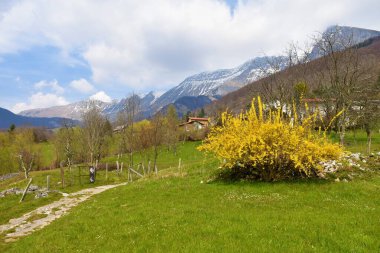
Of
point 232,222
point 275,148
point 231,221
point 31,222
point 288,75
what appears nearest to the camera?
point 232,222

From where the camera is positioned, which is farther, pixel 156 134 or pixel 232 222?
pixel 156 134

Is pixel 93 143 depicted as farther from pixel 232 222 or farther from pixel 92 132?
pixel 232 222

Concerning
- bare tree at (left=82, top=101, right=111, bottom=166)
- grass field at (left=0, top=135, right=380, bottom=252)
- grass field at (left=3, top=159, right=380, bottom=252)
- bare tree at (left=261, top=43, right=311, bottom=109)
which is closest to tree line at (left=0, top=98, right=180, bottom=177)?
bare tree at (left=82, top=101, right=111, bottom=166)

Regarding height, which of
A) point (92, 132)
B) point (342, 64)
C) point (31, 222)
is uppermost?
point (342, 64)

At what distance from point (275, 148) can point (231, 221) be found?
947cm

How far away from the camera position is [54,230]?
50.4 ft

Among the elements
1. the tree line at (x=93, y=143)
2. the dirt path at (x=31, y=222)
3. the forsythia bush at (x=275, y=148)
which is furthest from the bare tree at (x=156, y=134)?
the forsythia bush at (x=275, y=148)

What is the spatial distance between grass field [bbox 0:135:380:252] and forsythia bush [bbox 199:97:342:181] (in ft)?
4.78

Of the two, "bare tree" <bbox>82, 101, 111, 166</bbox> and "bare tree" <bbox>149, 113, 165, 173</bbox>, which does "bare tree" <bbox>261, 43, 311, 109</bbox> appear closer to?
"bare tree" <bbox>149, 113, 165, 173</bbox>

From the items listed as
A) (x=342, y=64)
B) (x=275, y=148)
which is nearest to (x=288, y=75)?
(x=342, y=64)

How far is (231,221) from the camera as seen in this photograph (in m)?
12.9

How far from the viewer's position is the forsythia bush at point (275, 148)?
20.7m

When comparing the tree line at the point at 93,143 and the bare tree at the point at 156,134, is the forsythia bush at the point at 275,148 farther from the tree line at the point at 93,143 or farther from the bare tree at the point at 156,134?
the tree line at the point at 93,143

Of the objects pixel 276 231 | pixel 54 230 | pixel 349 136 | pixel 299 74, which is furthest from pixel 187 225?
pixel 349 136
